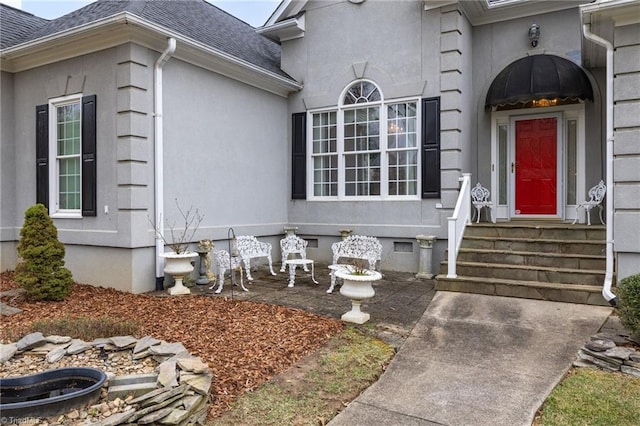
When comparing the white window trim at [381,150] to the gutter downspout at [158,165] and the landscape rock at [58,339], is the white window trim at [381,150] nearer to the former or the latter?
the gutter downspout at [158,165]

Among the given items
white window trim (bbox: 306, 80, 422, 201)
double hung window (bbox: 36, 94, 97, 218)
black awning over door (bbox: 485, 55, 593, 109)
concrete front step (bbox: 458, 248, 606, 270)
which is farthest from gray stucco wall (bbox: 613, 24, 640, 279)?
double hung window (bbox: 36, 94, 97, 218)

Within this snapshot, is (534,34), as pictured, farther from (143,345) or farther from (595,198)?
(143,345)

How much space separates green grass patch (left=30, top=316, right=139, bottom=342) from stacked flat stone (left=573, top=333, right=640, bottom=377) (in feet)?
15.5

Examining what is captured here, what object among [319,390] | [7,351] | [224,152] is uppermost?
[224,152]

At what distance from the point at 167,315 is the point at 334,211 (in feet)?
16.2

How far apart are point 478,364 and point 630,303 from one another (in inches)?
66.0

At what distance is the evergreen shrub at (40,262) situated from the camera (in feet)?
20.7

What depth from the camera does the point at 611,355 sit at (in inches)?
164

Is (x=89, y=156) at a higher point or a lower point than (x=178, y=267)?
higher

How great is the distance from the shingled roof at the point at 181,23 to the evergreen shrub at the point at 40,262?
3.61 m

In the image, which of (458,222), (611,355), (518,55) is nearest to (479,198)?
(458,222)

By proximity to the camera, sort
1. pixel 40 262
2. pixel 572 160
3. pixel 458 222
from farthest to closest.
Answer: pixel 572 160, pixel 458 222, pixel 40 262

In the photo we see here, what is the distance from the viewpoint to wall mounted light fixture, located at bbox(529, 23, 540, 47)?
8.58 metres

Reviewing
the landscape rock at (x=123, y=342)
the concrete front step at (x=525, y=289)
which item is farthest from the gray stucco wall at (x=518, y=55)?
the landscape rock at (x=123, y=342)
